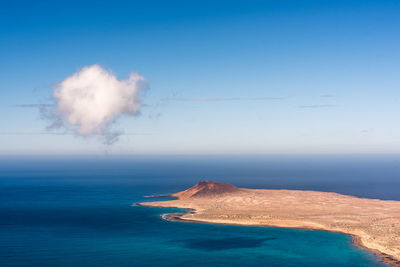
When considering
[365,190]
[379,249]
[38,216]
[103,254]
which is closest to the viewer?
[103,254]

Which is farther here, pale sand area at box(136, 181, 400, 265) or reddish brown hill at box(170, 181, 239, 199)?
reddish brown hill at box(170, 181, 239, 199)

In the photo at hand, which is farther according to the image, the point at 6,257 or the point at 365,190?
the point at 365,190

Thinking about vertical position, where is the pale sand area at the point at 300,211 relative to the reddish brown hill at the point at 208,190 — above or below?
below

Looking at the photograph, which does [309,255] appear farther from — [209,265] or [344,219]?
[344,219]

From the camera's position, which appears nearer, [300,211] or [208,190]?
[300,211]

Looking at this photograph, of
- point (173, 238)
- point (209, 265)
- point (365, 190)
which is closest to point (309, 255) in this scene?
point (209, 265)

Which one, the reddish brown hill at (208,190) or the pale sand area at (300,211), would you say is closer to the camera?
the pale sand area at (300,211)

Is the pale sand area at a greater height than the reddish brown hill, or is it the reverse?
the reddish brown hill

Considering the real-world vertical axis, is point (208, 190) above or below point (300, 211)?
above
